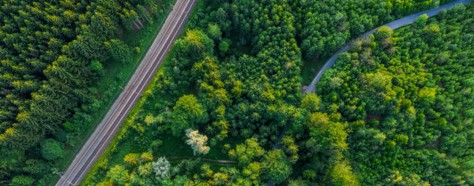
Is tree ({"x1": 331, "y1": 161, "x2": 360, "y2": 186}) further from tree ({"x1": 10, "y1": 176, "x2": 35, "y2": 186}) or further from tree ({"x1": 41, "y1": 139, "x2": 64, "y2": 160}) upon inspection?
tree ({"x1": 10, "y1": 176, "x2": 35, "y2": 186})

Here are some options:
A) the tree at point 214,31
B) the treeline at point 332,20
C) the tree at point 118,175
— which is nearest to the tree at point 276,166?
the treeline at point 332,20

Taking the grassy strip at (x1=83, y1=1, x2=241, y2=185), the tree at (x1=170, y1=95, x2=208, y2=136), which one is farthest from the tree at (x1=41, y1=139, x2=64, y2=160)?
the tree at (x1=170, y1=95, x2=208, y2=136)

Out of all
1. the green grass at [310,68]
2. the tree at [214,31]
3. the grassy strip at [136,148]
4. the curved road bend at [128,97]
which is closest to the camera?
the tree at [214,31]

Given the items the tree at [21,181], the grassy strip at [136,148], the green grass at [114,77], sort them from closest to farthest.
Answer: the tree at [21,181] < the grassy strip at [136,148] < the green grass at [114,77]

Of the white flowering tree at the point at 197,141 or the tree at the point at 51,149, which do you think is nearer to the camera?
the white flowering tree at the point at 197,141

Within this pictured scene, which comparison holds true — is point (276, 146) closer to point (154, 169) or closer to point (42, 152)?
point (154, 169)

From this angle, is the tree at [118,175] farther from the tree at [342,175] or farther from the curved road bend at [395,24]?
the curved road bend at [395,24]

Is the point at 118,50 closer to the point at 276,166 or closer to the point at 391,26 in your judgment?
the point at 276,166

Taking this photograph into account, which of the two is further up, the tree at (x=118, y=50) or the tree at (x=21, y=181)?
the tree at (x=118, y=50)
